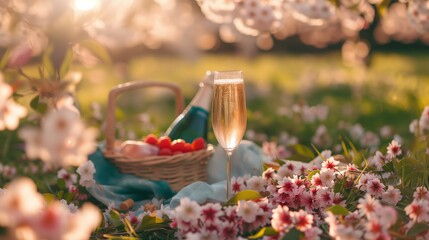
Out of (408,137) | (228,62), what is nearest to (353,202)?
(408,137)

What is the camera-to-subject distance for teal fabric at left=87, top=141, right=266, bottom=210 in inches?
128

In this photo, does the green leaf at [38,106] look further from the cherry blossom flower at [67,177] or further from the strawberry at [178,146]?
the strawberry at [178,146]

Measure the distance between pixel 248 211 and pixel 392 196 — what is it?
587 mm

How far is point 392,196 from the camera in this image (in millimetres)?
2561

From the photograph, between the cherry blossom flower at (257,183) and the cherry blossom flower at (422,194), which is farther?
the cherry blossom flower at (257,183)

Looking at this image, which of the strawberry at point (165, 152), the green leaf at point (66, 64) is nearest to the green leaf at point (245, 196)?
the green leaf at point (66, 64)

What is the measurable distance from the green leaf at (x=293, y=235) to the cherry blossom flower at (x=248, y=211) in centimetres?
20

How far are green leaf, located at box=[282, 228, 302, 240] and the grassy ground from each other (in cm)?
197

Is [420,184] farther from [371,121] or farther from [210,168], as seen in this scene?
[371,121]

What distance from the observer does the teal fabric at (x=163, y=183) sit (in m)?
3.24

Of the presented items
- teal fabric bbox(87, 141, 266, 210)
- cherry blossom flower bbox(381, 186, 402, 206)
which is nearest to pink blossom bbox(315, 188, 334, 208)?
cherry blossom flower bbox(381, 186, 402, 206)

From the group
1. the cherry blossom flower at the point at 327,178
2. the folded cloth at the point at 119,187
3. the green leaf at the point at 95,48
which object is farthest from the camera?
the folded cloth at the point at 119,187

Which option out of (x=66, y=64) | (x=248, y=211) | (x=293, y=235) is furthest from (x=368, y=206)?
(x=66, y=64)

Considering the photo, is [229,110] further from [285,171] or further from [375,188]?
[375,188]
